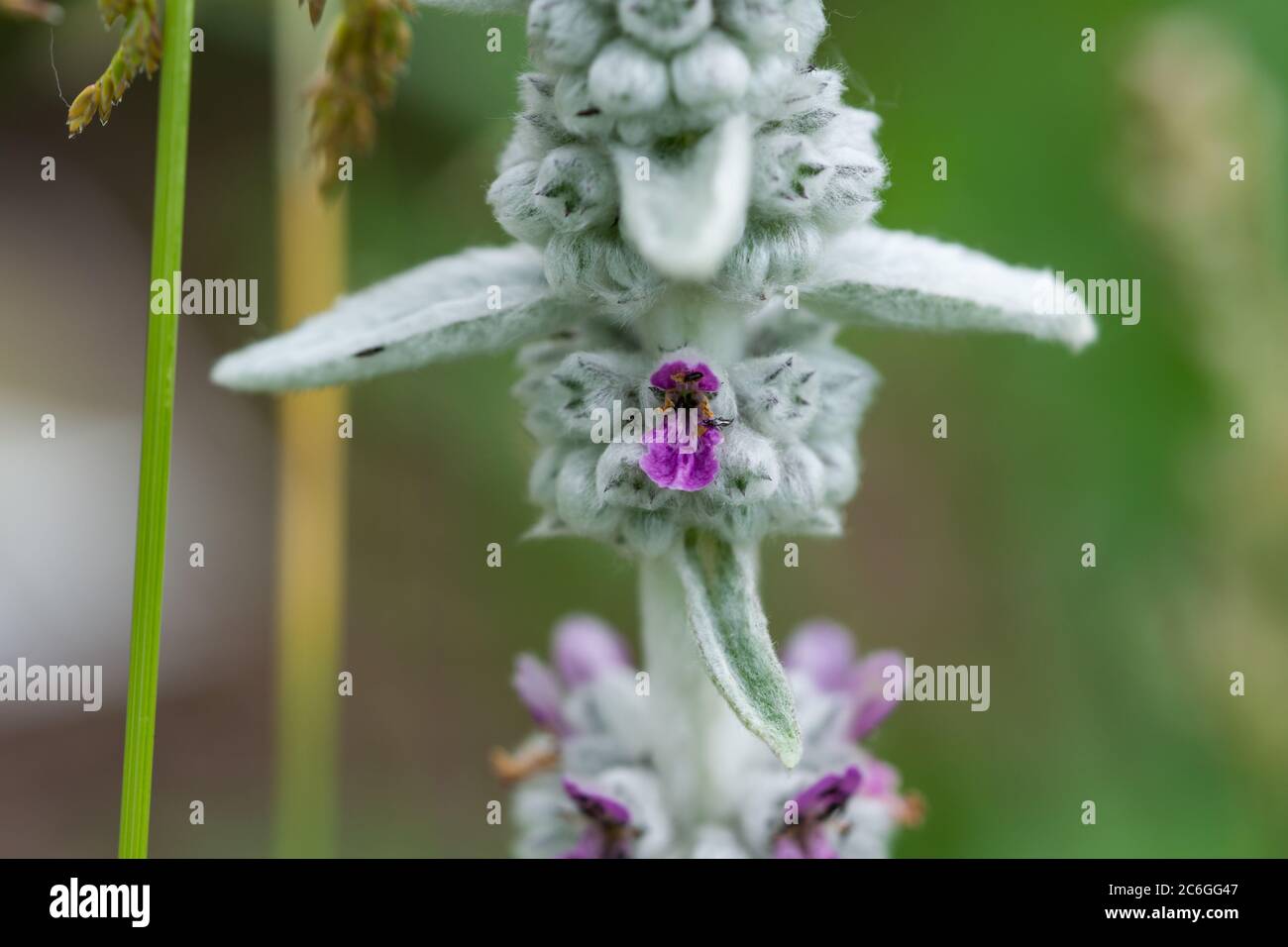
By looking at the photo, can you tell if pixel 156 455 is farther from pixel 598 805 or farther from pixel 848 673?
pixel 848 673

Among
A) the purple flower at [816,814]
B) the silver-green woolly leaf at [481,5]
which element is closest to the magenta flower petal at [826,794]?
the purple flower at [816,814]

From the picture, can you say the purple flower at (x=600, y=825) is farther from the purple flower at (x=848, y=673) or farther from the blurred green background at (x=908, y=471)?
the blurred green background at (x=908, y=471)

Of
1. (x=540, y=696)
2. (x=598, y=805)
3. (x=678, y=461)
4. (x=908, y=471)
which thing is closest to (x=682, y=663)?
(x=598, y=805)

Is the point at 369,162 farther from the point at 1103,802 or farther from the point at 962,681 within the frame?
the point at 1103,802

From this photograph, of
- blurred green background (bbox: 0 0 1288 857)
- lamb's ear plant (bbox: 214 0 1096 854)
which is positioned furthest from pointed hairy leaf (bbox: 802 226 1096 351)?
blurred green background (bbox: 0 0 1288 857)

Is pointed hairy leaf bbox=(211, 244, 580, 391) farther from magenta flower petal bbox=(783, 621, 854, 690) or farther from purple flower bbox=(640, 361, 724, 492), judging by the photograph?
magenta flower petal bbox=(783, 621, 854, 690)
